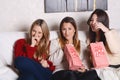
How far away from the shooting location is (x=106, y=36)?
6.70ft

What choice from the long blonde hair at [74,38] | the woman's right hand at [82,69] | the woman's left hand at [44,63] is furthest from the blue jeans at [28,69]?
the long blonde hair at [74,38]

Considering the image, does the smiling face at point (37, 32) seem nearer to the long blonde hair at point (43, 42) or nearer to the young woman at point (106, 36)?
the long blonde hair at point (43, 42)

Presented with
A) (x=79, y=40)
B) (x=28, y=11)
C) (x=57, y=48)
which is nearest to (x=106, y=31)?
(x=79, y=40)

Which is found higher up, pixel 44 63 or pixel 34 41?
pixel 34 41

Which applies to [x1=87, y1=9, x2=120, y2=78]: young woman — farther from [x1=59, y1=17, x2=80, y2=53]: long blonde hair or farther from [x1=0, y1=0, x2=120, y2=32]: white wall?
[x1=0, y1=0, x2=120, y2=32]: white wall

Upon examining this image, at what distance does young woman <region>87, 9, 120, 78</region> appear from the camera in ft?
6.68

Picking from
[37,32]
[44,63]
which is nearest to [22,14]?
[37,32]

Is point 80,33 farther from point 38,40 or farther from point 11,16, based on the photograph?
point 11,16

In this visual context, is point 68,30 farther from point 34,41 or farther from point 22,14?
point 22,14

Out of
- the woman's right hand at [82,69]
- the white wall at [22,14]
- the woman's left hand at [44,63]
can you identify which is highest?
the white wall at [22,14]

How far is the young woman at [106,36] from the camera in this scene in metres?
2.04

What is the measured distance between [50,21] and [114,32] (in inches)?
27.9

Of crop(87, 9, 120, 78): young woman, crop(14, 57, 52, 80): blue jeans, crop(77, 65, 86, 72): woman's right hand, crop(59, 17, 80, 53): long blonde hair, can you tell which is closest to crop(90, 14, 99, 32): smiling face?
crop(87, 9, 120, 78): young woman

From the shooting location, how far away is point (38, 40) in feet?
6.77
